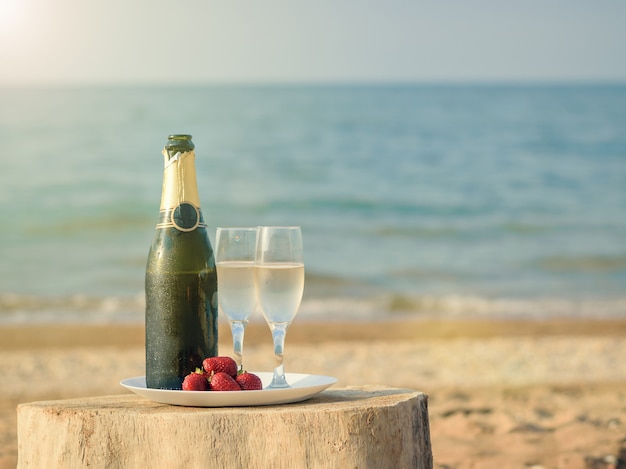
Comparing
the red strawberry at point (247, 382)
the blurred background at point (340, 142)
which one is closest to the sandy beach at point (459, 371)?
the blurred background at point (340, 142)

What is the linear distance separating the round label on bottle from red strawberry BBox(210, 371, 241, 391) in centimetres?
39

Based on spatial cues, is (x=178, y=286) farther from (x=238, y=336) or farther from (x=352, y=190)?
(x=352, y=190)

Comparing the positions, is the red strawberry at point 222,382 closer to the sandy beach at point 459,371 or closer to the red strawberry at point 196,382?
the red strawberry at point 196,382

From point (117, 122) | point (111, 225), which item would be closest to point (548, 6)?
point (117, 122)

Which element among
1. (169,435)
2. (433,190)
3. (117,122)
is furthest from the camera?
(117,122)

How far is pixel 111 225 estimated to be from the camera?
16172mm

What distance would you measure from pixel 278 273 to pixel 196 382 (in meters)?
0.33

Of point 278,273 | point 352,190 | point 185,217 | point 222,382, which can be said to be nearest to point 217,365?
point 222,382

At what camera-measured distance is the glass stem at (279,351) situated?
7.71 ft

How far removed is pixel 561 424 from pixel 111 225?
39.9ft

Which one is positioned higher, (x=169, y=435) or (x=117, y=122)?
(x=117, y=122)

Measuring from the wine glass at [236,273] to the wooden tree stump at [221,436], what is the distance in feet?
0.67

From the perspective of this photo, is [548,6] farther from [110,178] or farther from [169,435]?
[169,435]

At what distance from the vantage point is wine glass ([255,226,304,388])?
229 cm
